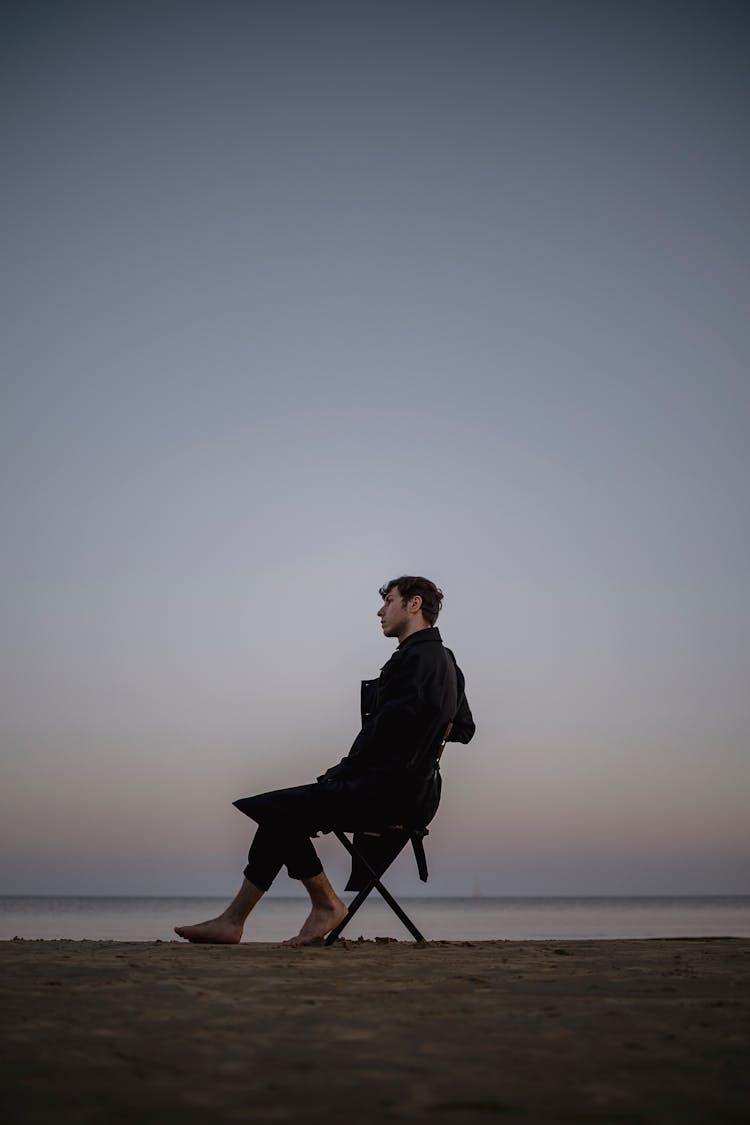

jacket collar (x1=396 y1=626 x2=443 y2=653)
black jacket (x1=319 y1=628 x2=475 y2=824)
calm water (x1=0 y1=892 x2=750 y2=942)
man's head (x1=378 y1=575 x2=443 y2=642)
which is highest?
man's head (x1=378 y1=575 x2=443 y2=642)

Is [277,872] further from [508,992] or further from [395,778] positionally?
[508,992]

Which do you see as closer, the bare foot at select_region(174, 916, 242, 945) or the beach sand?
the beach sand

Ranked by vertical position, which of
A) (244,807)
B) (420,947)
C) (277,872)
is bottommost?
(420,947)

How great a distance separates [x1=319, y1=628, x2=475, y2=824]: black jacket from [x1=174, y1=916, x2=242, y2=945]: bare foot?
3.09 feet

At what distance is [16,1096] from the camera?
1.88 meters

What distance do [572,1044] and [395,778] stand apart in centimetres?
310

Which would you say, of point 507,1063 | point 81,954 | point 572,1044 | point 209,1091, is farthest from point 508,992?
point 81,954

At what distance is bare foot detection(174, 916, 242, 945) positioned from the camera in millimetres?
5383

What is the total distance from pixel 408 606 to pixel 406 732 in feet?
2.75

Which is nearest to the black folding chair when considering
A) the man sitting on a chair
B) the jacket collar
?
the man sitting on a chair

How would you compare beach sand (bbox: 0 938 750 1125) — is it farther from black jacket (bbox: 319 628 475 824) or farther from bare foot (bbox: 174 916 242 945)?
black jacket (bbox: 319 628 475 824)

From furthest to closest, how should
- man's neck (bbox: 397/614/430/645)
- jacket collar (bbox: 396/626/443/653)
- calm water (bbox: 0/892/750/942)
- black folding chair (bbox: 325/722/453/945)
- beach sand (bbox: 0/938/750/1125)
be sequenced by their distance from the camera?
calm water (bbox: 0/892/750/942)
man's neck (bbox: 397/614/430/645)
jacket collar (bbox: 396/626/443/653)
black folding chair (bbox: 325/722/453/945)
beach sand (bbox: 0/938/750/1125)

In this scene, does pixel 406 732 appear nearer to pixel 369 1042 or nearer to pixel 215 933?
pixel 215 933

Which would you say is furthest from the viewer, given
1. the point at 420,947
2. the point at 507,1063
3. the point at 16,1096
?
the point at 420,947
